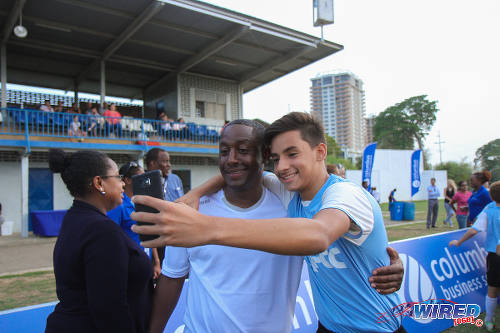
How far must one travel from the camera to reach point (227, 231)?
0.79 metres

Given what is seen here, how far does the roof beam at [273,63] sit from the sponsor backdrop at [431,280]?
1263 centimetres

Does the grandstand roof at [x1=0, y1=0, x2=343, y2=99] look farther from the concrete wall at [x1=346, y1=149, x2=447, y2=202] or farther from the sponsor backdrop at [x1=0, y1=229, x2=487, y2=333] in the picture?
the concrete wall at [x1=346, y1=149, x2=447, y2=202]

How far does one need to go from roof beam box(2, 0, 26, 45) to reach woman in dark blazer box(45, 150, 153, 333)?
12.5 meters

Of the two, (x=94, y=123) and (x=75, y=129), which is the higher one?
(x=94, y=123)

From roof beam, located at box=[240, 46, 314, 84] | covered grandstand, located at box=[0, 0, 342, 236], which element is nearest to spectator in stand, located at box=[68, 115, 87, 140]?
covered grandstand, located at box=[0, 0, 342, 236]

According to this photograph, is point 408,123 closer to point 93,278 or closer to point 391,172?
point 391,172

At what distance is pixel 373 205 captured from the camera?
4.68ft

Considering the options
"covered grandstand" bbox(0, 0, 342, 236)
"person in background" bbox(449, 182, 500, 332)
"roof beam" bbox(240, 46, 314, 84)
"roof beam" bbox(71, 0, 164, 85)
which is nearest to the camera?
"person in background" bbox(449, 182, 500, 332)

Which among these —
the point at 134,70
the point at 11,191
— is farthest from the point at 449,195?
the point at 11,191

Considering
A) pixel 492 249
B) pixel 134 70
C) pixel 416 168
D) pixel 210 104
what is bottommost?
pixel 492 249

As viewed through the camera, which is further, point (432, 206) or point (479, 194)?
point (432, 206)

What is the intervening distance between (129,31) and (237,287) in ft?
46.0

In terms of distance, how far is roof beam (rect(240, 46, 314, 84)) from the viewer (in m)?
15.9

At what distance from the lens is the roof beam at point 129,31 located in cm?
1172
